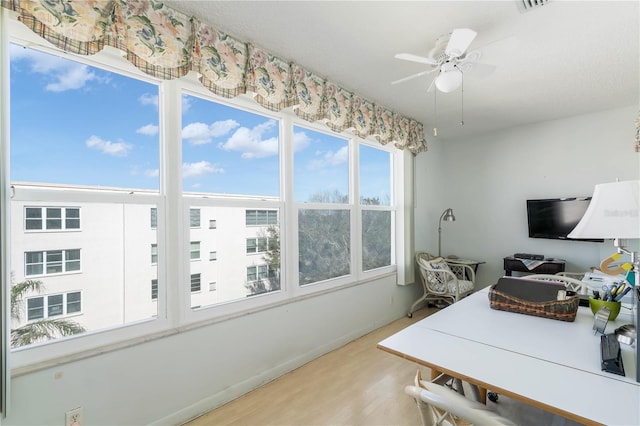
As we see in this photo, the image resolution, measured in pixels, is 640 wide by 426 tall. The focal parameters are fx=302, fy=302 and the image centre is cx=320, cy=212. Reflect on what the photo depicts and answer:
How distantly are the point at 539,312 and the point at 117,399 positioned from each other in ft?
7.48

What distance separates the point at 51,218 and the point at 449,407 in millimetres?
1894

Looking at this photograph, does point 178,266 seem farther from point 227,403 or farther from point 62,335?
point 227,403

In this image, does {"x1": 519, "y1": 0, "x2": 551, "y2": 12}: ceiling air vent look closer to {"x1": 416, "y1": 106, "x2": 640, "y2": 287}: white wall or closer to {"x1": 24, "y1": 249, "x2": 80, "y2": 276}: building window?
{"x1": 416, "y1": 106, "x2": 640, "y2": 287}: white wall

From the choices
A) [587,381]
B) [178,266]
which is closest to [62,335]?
[178,266]

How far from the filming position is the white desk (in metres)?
0.89

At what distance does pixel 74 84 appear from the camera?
1613mm

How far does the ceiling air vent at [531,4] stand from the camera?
1.67 m

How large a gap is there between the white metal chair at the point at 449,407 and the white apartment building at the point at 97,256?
5.34 feet

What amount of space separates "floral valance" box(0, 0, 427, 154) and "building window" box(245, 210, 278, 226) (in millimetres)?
807

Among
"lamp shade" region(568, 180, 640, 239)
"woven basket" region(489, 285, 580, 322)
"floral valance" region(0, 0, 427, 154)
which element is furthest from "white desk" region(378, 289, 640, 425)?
"floral valance" region(0, 0, 427, 154)

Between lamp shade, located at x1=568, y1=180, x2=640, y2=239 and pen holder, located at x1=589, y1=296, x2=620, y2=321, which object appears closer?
lamp shade, located at x1=568, y1=180, x2=640, y2=239

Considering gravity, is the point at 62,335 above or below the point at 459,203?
below

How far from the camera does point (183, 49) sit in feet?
5.74

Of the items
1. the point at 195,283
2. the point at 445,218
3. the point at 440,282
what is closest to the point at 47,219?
the point at 195,283
